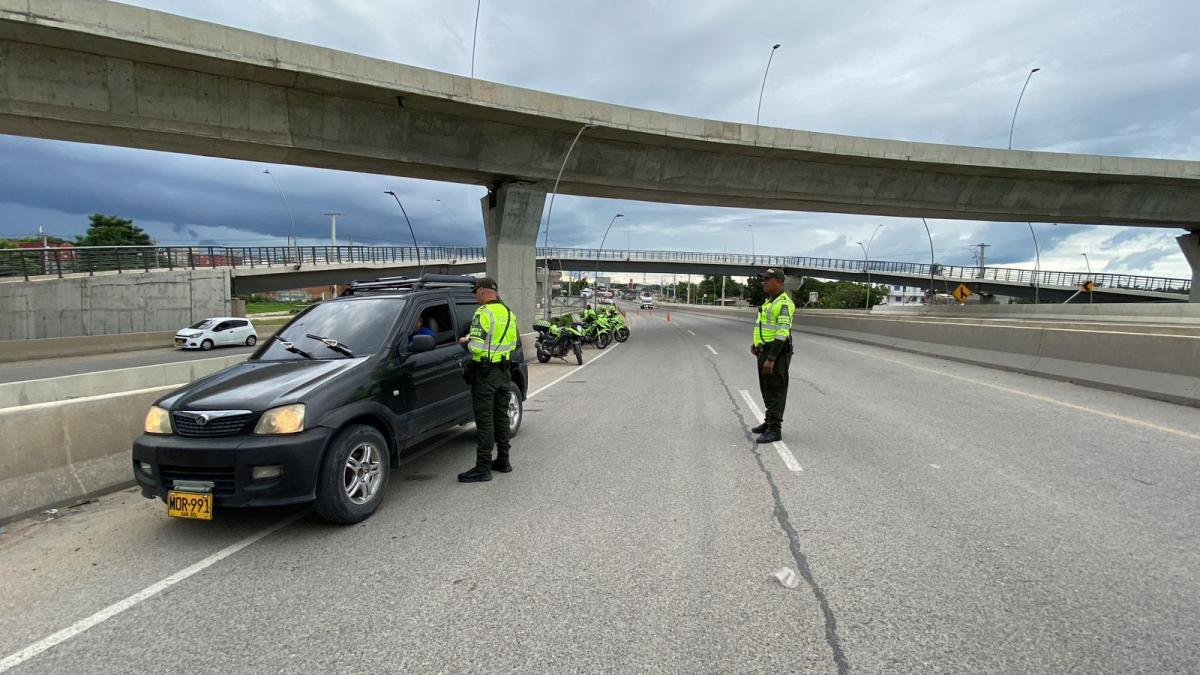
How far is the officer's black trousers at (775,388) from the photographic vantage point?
661cm

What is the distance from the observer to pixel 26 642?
2766mm

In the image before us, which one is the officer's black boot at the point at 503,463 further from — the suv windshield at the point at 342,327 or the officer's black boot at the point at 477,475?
the suv windshield at the point at 342,327

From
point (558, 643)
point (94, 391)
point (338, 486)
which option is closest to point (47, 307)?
point (94, 391)

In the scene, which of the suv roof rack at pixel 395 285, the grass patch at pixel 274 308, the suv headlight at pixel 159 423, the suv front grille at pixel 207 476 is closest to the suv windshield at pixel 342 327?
the suv roof rack at pixel 395 285

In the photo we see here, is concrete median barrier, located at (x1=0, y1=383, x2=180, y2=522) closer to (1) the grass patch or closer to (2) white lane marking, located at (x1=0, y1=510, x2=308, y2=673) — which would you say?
(2) white lane marking, located at (x1=0, y1=510, x2=308, y2=673)

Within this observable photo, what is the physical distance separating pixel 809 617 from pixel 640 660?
950 mm

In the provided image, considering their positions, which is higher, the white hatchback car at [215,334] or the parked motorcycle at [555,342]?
the parked motorcycle at [555,342]

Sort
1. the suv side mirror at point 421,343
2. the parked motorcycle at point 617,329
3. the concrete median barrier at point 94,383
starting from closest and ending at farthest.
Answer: the suv side mirror at point 421,343, the concrete median barrier at point 94,383, the parked motorcycle at point 617,329

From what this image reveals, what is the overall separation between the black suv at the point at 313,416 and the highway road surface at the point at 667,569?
0.39m

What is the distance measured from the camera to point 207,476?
149 inches

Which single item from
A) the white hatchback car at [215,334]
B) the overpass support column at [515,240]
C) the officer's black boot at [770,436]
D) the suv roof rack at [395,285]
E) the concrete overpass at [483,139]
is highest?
the concrete overpass at [483,139]

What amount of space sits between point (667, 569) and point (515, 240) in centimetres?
1989

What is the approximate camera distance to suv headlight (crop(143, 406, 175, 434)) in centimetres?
393

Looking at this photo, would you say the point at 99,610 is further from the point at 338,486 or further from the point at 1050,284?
the point at 1050,284
